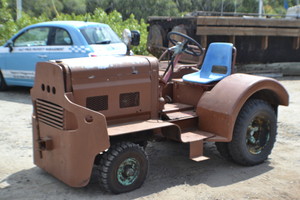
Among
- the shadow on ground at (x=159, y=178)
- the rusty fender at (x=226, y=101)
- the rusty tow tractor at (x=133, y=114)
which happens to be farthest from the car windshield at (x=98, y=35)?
Answer: the rusty fender at (x=226, y=101)

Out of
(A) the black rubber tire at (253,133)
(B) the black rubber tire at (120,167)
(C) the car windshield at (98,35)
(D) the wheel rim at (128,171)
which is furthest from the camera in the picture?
(C) the car windshield at (98,35)

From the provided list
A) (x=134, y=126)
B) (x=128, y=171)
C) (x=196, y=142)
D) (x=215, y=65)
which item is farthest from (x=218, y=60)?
(x=128, y=171)

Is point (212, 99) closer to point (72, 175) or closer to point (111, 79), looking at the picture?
point (111, 79)

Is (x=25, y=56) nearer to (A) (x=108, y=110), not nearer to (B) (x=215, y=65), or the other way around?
(B) (x=215, y=65)

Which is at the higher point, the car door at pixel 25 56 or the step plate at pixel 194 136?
the car door at pixel 25 56

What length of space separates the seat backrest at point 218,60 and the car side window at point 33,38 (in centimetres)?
476

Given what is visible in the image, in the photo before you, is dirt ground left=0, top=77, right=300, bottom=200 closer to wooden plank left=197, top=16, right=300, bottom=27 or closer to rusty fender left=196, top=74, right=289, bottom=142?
rusty fender left=196, top=74, right=289, bottom=142

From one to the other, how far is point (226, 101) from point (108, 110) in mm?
1408

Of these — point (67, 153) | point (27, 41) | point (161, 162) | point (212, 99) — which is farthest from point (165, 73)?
point (27, 41)

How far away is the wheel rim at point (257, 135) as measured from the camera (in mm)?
Result: 5477

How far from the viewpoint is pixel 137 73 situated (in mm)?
4793

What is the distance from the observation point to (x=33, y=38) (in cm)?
969

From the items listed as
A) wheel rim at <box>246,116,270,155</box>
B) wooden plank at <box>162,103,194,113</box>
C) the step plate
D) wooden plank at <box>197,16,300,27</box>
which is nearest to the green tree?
wooden plank at <box>197,16,300,27</box>

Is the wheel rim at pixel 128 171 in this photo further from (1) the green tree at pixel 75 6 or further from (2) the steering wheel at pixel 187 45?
(1) the green tree at pixel 75 6
